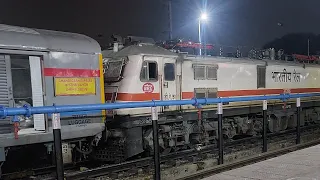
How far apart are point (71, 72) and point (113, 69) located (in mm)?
2215

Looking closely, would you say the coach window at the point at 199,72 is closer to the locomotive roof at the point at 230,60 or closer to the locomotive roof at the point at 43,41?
the locomotive roof at the point at 230,60

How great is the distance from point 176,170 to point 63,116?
3.11 m

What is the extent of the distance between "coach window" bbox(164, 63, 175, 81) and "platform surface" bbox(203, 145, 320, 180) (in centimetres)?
419

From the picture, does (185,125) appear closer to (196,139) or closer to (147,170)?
(196,139)

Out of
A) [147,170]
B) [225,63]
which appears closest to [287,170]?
[147,170]

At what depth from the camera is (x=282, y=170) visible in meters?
5.91

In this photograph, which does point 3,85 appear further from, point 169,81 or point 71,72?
point 169,81

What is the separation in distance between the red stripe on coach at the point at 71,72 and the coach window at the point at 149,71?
1.72m

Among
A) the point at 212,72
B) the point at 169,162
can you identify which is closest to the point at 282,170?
the point at 169,162

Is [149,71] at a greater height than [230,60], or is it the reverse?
[230,60]

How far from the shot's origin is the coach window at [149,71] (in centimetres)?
947

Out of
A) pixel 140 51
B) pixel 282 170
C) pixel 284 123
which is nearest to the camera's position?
pixel 282 170

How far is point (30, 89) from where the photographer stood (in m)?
→ 7.32

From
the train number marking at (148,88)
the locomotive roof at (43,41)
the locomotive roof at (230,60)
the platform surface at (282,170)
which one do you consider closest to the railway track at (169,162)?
the platform surface at (282,170)
